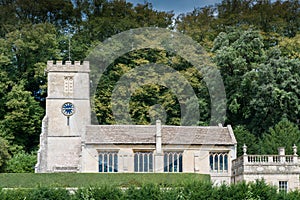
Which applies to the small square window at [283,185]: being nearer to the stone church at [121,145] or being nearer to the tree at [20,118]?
the stone church at [121,145]

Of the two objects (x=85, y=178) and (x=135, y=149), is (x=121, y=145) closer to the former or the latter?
(x=135, y=149)

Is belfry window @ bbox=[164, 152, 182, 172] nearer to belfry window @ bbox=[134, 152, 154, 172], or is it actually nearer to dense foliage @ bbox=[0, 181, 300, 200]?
belfry window @ bbox=[134, 152, 154, 172]

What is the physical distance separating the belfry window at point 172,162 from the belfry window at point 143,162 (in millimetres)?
1056

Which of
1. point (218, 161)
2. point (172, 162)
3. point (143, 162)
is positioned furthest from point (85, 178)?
point (218, 161)

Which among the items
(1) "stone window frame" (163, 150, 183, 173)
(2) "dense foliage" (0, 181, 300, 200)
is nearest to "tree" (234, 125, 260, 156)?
(1) "stone window frame" (163, 150, 183, 173)

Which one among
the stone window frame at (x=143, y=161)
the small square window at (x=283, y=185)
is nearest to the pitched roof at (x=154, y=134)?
the stone window frame at (x=143, y=161)

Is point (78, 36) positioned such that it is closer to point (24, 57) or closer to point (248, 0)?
Result: point (24, 57)

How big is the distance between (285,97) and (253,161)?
10.9 metres

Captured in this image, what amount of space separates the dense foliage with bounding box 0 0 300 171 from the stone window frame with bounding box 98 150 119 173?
308 inches

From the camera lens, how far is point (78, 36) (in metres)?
67.6

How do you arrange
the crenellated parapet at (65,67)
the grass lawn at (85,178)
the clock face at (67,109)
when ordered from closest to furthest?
1. the grass lawn at (85,178)
2. the clock face at (67,109)
3. the crenellated parapet at (65,67)

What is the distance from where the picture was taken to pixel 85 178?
45.8 meters

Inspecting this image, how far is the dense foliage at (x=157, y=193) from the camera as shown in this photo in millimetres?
38938

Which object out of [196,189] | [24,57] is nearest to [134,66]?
[24,57]
